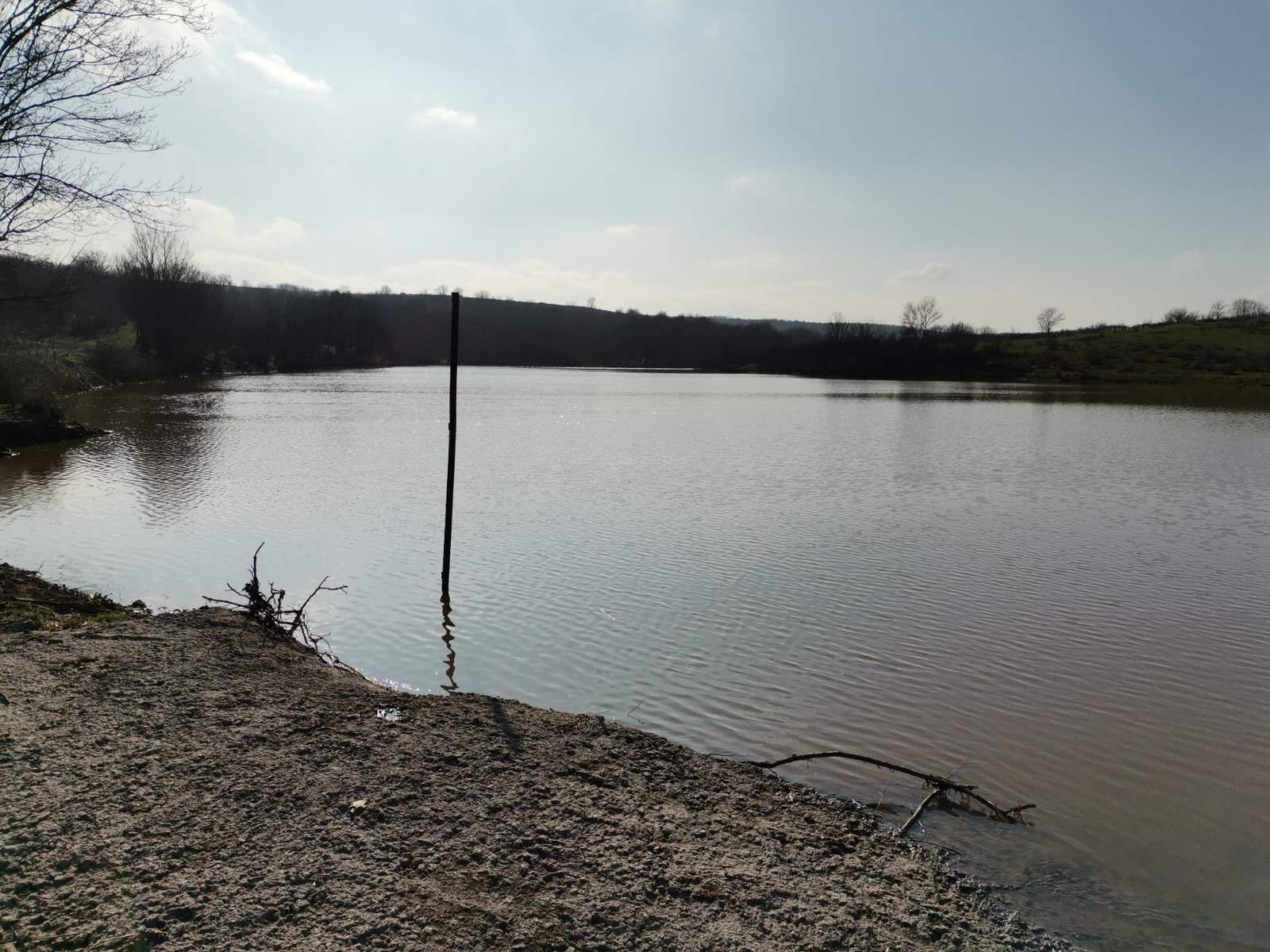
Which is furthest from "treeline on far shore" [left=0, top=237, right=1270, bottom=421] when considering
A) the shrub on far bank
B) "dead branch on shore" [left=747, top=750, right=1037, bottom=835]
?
"dead branch on shore" [left=747, top=750, right=1037, bottom=835]

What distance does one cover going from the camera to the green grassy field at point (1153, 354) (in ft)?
253

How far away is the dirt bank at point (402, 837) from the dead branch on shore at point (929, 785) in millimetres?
225

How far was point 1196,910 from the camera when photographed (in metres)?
4.23

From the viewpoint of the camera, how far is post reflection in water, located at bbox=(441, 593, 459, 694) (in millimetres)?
7191

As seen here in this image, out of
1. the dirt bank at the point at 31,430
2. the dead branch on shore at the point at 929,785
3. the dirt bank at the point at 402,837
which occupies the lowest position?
the dead branch on shore at the point at 929,785

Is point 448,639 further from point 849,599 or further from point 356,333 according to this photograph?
point 356,333

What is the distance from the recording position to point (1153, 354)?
3398 inches

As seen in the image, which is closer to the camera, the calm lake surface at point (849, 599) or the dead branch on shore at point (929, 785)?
the dead branch on shore at point (929, 785)

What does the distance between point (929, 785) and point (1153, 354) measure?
3865 inches

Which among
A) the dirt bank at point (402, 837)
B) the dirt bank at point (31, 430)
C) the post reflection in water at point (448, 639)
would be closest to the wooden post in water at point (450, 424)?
the post reflection in water at point (448, 639)

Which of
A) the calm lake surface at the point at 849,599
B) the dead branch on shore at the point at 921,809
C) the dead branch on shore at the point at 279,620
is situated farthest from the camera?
the dead branch on shore at the point at 279,620

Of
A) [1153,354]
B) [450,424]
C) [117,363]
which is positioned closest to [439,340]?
[117,363]

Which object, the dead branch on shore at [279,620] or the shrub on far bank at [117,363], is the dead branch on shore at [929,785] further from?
the shrub on far bank at [117,363]

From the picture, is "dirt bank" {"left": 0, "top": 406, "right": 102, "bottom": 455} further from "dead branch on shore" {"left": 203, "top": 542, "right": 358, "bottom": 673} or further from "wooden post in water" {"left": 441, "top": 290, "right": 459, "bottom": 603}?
"dead branch on shore" {"left": 203, "top": 542, "right": 358, "bottom": 673}
